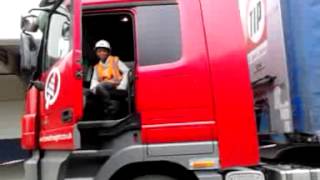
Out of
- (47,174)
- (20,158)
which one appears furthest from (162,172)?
(20,158)

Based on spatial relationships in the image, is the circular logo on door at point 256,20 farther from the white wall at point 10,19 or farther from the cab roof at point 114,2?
the white wall at point 10,19

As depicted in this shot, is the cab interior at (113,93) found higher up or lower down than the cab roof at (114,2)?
lower down

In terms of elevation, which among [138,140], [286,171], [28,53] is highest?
[28,53]

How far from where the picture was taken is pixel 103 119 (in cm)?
520

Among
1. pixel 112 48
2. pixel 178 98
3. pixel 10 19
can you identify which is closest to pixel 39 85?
pixel 112 48

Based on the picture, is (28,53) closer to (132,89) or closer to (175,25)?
(132,89)

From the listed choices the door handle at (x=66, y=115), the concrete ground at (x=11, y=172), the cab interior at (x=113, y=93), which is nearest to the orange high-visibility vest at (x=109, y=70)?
the cab interior at (x=113, y=93)

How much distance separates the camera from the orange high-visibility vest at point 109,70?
5.25m

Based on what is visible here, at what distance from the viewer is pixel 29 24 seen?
5.52m

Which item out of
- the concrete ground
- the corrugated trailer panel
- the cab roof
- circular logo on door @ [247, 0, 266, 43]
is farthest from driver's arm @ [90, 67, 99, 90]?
the concrete ground

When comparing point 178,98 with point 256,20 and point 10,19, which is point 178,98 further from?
point 10,19

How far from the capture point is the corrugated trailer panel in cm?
508

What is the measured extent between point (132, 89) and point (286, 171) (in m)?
1.49

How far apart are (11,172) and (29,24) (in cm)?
1209
